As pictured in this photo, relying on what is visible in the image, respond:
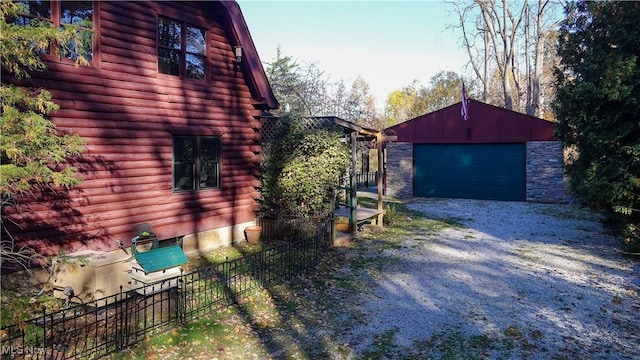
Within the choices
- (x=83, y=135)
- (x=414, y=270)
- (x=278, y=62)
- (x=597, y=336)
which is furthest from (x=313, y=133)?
(x=278, y=62)

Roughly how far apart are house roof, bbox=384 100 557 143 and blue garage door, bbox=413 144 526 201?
41cm

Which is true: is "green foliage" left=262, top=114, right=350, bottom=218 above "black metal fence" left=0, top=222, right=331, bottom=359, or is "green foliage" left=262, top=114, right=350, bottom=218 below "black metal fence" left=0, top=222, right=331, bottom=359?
above

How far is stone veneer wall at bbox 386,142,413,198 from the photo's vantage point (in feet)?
73.1

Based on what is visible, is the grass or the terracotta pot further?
the terracotta pot

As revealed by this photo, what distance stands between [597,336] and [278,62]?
32311 millimetres

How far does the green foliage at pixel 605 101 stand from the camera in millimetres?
8844

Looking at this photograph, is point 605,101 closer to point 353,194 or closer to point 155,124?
point 353,194

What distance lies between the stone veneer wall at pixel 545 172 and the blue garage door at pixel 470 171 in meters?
0.35

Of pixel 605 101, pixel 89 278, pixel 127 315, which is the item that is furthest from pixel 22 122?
pixel 605 101

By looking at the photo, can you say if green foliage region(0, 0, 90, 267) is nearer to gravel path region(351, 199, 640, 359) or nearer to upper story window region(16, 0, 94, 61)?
upper story window region(16, 0, 94, 61)

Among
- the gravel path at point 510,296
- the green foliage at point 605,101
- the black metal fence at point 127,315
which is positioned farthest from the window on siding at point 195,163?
the green foliage at point 605,101

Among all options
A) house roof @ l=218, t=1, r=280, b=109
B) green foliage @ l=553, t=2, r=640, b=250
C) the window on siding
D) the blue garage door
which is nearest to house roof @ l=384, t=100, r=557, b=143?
the blue garage door

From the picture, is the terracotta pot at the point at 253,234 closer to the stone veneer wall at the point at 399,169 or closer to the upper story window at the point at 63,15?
the upper story window at the point at 63,15

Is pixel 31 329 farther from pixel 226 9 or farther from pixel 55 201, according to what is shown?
pixel 226 9
